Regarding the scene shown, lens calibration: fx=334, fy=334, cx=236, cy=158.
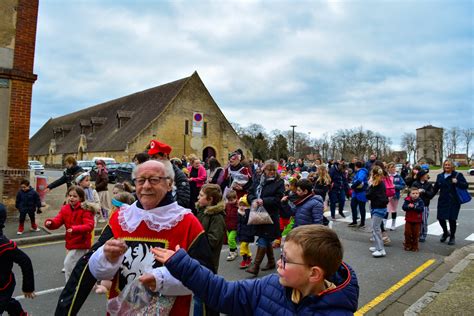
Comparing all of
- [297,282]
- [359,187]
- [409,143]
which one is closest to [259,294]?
[297,282]

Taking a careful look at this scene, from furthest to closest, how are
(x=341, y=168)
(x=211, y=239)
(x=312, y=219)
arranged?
(x=341, y=168), (x=312, y=219), (x=211, y=239)

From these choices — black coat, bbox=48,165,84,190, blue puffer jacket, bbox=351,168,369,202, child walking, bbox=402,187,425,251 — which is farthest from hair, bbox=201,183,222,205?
blue puffer jacket, bbox=351,168,369,202

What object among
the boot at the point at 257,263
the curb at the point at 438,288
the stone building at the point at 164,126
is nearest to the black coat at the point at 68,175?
the boot at the point at 257,263

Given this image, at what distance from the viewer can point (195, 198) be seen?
8.72 meters

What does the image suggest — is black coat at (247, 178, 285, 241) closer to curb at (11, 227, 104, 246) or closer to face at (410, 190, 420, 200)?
face at (410, 190, 420, 200)

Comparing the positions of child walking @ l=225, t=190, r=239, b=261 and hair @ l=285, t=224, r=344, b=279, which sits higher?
hair @ l=285, t=224, r=344, b=279

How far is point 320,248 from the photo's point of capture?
1673 millimetres

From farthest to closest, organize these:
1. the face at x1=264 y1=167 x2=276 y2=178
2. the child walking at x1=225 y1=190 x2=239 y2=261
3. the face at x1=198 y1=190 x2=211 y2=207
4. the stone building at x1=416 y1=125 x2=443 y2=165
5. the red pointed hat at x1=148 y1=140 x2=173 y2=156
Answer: the stone building at x1=416 y1=125 x2=443 y2=165, the child walking at x1=225 y1=190 x2=239 y2=261, the face at x1=264 y1=167 x2=276 y2=178, the red pointed hat at x1=148 y1=140 x2=173 y2=156, the face at x1=198 y1=190 x2=211 y2=207

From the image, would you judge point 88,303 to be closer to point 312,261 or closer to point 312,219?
point 312,219

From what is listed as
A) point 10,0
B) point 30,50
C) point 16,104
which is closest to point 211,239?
point 16,104

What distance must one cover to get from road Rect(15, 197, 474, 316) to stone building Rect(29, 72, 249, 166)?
1046 inches

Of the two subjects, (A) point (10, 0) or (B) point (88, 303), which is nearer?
(B) point (88, 303)

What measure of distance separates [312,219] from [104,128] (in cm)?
4404

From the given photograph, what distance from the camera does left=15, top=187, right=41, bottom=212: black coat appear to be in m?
8.15
